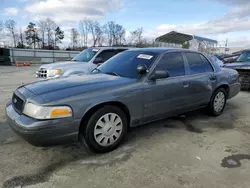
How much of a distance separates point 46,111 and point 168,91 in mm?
2134

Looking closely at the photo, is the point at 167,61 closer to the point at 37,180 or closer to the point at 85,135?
the point at 85,135

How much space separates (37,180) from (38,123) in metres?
0.68

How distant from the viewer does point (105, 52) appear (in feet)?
27.2

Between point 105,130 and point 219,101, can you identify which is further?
point 219,101

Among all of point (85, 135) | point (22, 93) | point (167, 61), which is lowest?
point (85, 135)

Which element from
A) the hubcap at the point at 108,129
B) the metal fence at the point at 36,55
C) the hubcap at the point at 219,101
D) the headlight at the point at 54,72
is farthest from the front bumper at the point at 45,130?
the metal fence at the point at 36,55

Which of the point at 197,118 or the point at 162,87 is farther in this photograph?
the point at 197,118

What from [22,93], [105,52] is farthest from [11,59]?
[22,93]

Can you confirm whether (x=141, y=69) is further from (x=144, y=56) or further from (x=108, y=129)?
(x=108, y=129)

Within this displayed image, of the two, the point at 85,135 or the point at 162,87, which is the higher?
the point at 162,87

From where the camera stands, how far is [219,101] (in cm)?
516

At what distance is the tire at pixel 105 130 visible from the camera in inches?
122

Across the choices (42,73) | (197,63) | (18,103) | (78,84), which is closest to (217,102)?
(197,63)

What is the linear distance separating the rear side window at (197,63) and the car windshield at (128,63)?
35.9 inches
